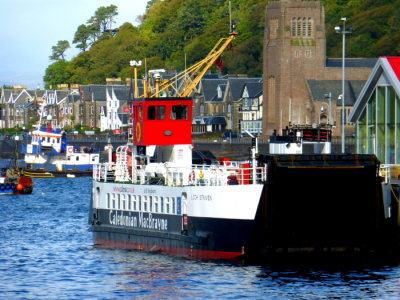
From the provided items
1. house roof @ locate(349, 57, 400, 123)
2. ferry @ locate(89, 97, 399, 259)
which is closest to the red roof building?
house roof @ locate(349, 57, 400, 123)

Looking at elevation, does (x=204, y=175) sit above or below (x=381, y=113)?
below

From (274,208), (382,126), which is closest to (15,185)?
(382,126)

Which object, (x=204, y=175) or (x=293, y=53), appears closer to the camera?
(x=204, y=175)

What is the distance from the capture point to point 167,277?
4600 centimetres

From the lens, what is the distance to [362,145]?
2454 inches

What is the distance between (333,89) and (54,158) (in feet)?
200

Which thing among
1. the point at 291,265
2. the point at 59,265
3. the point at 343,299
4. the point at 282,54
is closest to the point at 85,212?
the point at 59,265

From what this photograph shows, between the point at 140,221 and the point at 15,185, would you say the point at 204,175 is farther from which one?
the point at 15,185

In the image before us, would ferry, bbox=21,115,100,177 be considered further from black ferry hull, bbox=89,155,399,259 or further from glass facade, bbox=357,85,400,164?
black ferry hull, bbox=89,155,399,259

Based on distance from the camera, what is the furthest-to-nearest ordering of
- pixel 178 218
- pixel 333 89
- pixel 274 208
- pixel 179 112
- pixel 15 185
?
pixel 333 89
pixel 15 185
pixel 179 112
pixel 178 218
pixel 274 208

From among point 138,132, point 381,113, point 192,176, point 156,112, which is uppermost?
point 381,113

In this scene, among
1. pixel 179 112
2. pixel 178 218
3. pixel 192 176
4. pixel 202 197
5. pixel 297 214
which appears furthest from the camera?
pixel 179 112

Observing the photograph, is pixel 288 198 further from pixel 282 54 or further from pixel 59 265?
pixel 282 54

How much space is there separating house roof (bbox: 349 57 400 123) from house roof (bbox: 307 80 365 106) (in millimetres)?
127715
